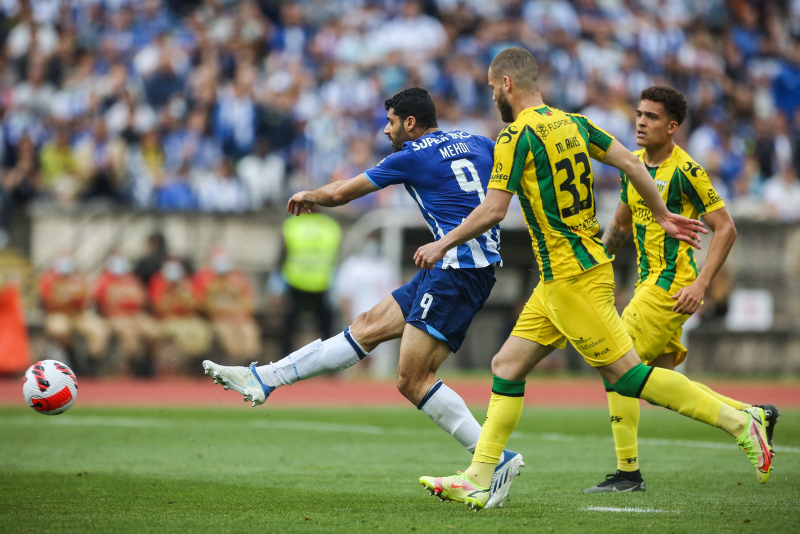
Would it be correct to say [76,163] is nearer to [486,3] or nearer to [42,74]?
[42,74]

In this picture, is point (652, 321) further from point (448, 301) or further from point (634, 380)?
point (448, 301)

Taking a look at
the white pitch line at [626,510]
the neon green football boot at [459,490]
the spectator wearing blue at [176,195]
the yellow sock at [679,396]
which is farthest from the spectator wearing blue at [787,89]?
the neon green football boot at [459,490]

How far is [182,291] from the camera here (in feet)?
55.2

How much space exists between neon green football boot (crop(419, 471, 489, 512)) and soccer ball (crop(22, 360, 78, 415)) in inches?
109

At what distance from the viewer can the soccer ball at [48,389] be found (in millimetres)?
6895

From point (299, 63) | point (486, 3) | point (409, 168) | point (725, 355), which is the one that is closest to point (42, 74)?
point (299, 63)

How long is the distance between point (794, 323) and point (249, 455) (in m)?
12.9

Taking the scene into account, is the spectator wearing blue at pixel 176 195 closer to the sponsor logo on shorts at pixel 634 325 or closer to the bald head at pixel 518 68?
the sponsor logo on shorts at pixel 634 325

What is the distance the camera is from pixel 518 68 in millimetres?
5727

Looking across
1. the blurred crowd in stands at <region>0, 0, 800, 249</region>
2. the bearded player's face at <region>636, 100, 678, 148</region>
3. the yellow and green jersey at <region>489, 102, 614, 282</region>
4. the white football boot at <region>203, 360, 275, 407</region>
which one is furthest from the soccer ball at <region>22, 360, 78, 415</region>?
the blurred crowd in stands at <region>0, 0, 800, 249</region>

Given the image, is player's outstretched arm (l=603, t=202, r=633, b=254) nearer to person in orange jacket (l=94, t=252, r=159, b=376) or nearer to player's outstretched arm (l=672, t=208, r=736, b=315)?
player's outstretched arm (l=672, t=208, r=736, b=315)

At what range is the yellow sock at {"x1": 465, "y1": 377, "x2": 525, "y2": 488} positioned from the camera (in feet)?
18.9

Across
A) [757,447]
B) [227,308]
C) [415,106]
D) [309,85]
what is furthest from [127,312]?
[757,447]

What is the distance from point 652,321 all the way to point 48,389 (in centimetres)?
405
